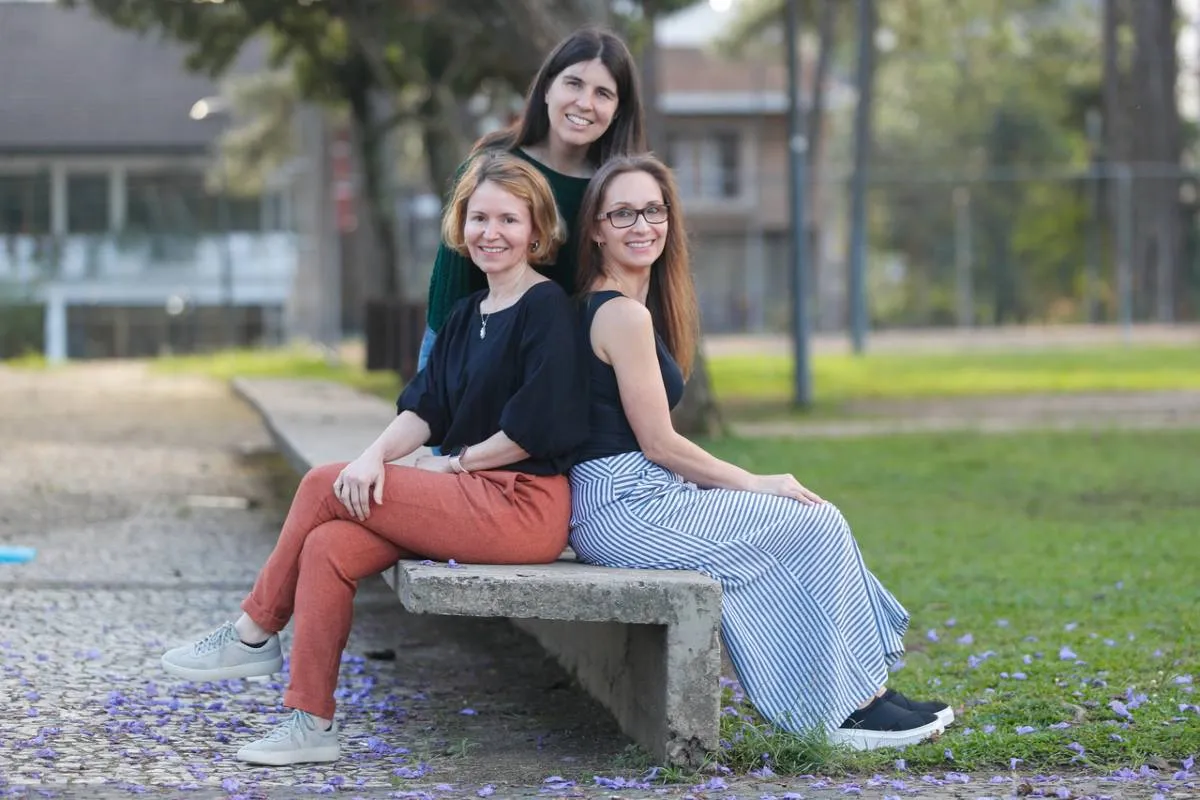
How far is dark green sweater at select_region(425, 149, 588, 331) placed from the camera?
17.6 feet

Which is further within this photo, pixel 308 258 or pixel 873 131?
pixel 873 131

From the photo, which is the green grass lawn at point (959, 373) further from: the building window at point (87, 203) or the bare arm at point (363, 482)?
the building window at point (87, 203)

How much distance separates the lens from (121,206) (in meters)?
44.5

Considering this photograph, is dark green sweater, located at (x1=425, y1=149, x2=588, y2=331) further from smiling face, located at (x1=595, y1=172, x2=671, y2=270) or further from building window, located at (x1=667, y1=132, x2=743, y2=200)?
building window, located at (x1=667, y1=132, x2=743, y2=200)

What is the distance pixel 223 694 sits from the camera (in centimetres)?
578

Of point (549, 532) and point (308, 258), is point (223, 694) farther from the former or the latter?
point (308, 258)

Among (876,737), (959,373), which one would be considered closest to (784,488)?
(876,737)

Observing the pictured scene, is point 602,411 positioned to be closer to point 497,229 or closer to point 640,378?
point 640,378

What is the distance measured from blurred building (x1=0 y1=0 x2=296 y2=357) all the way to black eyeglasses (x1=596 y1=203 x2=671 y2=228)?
111 feet

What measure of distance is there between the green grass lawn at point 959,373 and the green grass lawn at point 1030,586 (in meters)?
5.98

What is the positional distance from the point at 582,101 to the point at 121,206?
40.6 metres

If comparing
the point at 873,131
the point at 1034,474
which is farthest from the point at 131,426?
the point at 873,131

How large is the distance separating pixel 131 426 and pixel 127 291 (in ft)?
83.6

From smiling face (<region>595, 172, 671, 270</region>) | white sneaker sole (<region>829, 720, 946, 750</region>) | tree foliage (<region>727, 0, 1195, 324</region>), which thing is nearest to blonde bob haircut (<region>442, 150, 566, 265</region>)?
smiling face (<region>595, 172, 671, 270</region>)
